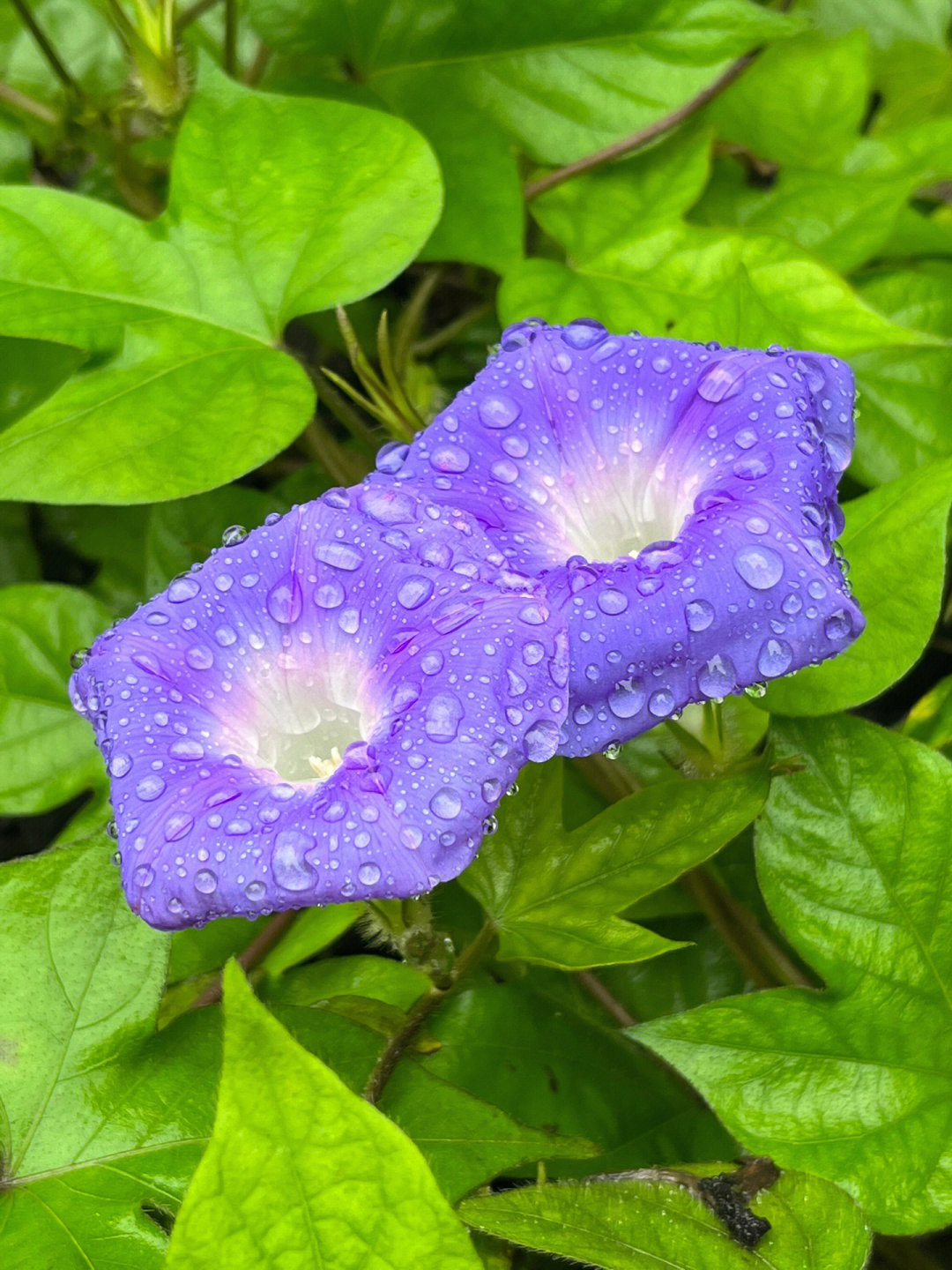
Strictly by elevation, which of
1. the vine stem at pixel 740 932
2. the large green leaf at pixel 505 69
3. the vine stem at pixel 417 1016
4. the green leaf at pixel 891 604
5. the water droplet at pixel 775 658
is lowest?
the vine stem at pixel 740 932

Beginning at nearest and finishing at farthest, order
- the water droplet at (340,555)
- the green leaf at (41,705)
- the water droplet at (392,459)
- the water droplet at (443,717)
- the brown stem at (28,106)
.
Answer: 1. the water droplet at (443,717)
2. the water droplet at (340,555)
3. the water droplet at (392,459)
4. the green leaf at (41,705)
5. the brown stem at (28,106)

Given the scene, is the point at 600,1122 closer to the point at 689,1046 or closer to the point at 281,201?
the point at 689,1046

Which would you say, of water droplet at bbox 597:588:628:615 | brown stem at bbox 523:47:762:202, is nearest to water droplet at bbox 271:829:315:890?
water droplet at bbox 597:588:628:615

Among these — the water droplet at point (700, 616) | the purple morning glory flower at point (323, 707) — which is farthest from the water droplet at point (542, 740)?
the water droplet at point (700, 616)

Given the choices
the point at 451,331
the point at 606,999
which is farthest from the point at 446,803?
the point at 451,331

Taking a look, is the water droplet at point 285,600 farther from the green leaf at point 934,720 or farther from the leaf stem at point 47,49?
the leaf stem at point 47,49

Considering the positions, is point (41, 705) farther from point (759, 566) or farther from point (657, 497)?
point (759, 566)

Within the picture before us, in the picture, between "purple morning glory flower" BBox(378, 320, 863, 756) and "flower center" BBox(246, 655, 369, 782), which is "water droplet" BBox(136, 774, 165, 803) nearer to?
"flower center" BBox(246, 655, 369, 782)
